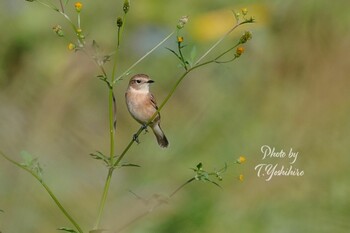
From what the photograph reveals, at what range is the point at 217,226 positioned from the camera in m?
2.06

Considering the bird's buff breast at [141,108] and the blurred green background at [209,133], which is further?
the blurred green background at [209,133]

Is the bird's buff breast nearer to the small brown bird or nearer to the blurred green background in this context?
the small brown bird

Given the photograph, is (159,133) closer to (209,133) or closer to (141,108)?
(141,108)

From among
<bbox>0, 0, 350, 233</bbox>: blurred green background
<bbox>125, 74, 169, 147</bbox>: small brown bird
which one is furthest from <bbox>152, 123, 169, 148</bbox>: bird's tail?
<bbox>0, 0, 350, 233</bbox>: blurred green background

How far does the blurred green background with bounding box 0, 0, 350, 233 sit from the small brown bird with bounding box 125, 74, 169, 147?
319 mm

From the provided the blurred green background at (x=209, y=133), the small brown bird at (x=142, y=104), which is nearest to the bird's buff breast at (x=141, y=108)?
the small brown bird at (x=142, y=104)

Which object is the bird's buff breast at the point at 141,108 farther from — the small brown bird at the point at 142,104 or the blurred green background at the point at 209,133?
the blurred green background at the point at 209,133

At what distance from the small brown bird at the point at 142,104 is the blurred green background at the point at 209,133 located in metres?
0.32

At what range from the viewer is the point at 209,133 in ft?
7.80

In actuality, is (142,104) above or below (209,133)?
below

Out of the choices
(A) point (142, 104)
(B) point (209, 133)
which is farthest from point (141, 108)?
(B) point (209, 133)

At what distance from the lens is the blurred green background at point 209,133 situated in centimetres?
213

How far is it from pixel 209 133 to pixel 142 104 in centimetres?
71

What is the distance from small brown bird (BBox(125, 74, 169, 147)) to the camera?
5.54ft
